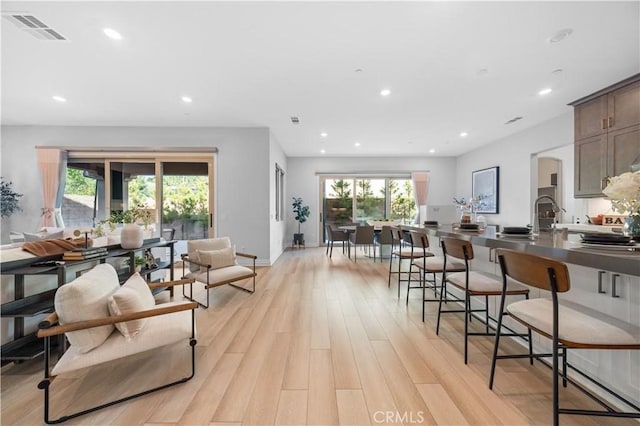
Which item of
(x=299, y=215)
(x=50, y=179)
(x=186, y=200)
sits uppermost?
(x=50, y=179)

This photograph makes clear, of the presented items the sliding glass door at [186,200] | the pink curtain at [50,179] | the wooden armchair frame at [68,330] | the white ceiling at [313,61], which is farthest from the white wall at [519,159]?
the pink curtain at [50,179]

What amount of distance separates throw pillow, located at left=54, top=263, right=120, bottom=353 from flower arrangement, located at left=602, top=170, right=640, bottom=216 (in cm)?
306

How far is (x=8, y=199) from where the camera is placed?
5.11 metres

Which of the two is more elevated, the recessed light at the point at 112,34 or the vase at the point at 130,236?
the recessed light at the point at 112,34

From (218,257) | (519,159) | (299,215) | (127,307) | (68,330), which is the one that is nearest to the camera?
(68,330)

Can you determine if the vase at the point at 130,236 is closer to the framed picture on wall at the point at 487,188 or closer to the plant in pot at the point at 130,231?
the plant in pot at the point at 130,231

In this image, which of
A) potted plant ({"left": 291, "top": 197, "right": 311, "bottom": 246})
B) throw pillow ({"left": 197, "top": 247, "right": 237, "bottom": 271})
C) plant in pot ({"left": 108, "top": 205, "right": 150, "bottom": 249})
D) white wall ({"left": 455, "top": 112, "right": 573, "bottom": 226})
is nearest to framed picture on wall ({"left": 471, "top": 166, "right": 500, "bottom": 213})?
white wall ({"left": 455, "top": 112, "right": 573, "bottom": 226})

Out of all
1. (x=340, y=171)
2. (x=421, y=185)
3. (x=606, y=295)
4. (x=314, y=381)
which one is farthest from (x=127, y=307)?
(x=421, y=185)

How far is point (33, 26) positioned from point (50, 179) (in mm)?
4170

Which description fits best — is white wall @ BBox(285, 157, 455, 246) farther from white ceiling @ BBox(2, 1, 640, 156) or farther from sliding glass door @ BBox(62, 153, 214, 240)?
white ceiling @ BBox(2, 1, 640, 156)

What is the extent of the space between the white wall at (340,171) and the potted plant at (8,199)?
5.86 meters

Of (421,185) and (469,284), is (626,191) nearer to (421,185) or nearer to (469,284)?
(469,284)

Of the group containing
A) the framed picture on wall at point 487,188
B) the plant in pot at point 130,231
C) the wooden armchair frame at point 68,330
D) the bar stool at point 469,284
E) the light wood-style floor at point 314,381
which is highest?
the framed picture on wall at point 487,188

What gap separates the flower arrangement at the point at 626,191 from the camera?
1.43 meters
